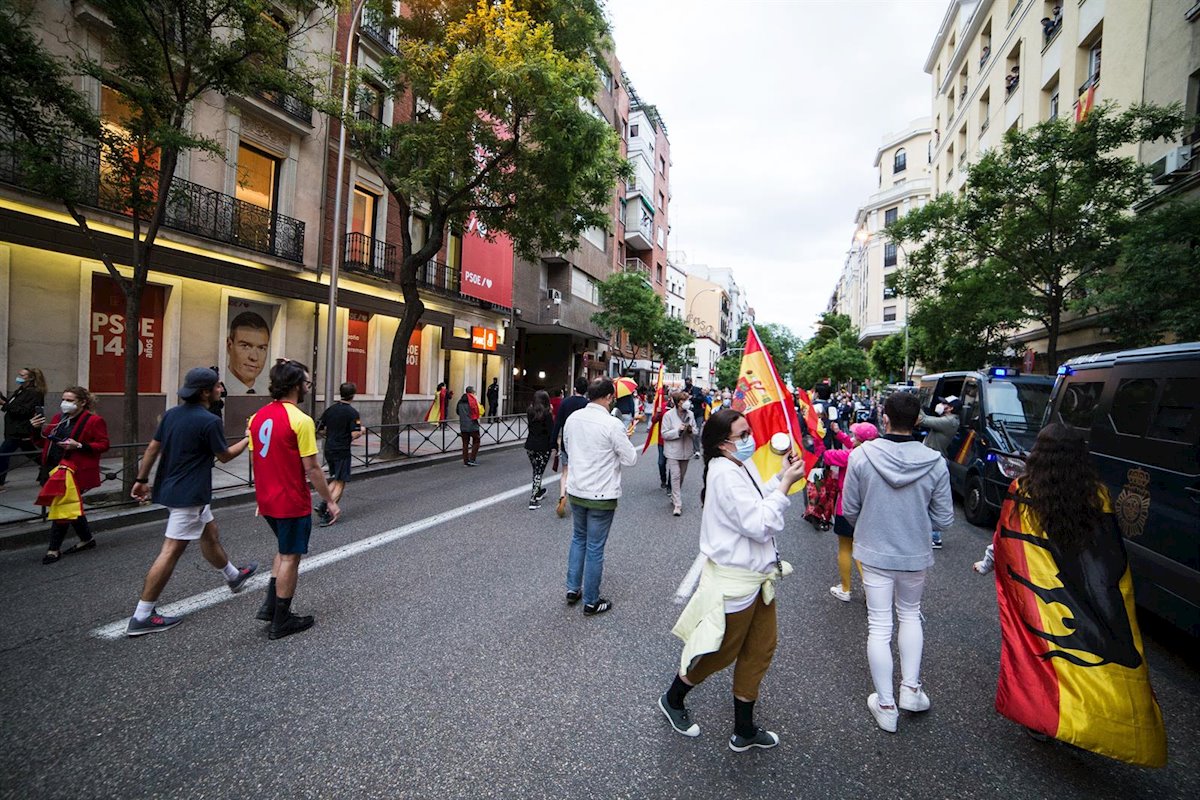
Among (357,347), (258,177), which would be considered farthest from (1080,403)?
(357,347)

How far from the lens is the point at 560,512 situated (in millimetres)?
7074

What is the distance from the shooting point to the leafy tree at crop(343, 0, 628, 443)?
10141 mm

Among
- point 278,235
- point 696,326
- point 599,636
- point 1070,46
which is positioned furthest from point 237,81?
point 696,326

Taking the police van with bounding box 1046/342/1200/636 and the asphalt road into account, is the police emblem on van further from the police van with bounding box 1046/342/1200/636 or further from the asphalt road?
the asphalt road

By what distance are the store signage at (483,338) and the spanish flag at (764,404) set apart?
1879cm

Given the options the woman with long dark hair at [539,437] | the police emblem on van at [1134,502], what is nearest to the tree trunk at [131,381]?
the woman with long dark hair at [539,437]

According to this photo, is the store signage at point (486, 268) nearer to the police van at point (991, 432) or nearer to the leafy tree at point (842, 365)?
the police van at point (991, 432)

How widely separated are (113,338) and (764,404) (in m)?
13.5

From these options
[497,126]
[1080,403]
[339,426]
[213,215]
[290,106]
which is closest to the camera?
[1080,403]

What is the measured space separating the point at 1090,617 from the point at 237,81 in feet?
34.2

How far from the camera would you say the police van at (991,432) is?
6.99 m

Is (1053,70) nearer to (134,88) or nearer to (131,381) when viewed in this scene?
(134,88)

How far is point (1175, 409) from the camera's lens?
12.2 feet

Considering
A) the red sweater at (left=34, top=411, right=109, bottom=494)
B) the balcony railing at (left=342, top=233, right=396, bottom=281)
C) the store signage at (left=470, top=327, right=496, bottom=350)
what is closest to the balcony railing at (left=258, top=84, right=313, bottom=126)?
the balcony railing at (left=342, top=233, right=396, bottom=281)
